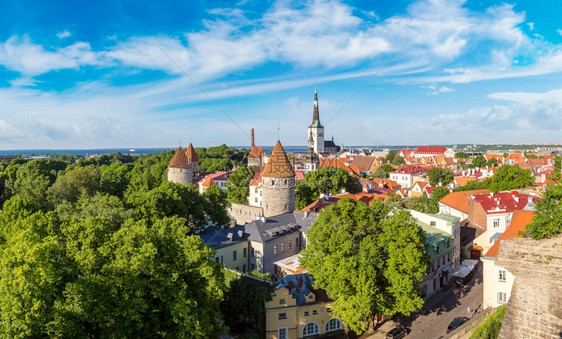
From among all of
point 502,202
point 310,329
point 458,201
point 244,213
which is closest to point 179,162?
point 244,213

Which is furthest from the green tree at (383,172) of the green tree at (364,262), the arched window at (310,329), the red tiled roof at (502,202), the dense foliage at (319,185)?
the arched window at (310,329)

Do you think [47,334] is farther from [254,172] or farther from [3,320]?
[254,172]

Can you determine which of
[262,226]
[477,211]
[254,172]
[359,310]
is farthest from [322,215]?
[254,172]

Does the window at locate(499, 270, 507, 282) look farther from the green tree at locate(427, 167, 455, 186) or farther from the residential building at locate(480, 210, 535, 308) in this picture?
the green tree at locate(427, 167, 455, 186)

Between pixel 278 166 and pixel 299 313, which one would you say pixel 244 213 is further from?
pixel 299 313

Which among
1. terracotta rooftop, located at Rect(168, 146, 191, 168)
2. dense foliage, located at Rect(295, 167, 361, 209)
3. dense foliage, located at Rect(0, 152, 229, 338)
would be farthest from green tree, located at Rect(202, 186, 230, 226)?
terracotta rooftop, located at Rect(168, 146, 191, 168)

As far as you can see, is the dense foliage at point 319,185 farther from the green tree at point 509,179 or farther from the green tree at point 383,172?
the green tree at point 383,172
